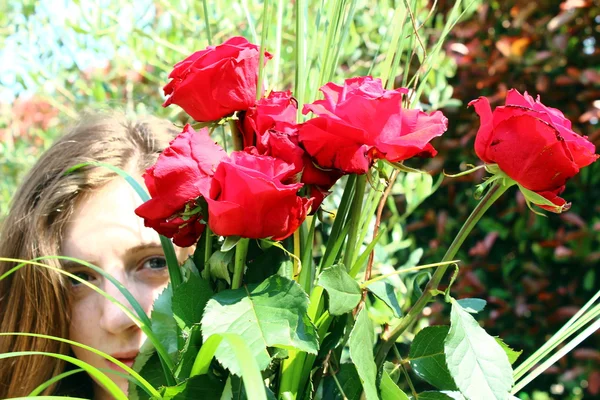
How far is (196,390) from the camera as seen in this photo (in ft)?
1.52

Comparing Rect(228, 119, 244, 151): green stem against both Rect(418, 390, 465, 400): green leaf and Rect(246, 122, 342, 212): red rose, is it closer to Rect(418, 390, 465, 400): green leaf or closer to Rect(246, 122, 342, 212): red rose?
Rect(246, 122, 342, 212): red rose

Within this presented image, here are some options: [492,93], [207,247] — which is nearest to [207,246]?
[207,247]

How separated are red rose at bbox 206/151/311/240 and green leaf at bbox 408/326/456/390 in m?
0.15

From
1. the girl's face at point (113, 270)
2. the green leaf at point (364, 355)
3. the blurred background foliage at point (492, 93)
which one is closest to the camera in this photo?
the green leaf at point (364, 355)

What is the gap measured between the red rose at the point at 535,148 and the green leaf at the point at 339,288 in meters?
0.14

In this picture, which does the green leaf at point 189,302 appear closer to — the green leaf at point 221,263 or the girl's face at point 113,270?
the green leaf at point 221,263

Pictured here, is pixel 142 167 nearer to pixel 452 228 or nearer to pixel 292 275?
pixel 292 275

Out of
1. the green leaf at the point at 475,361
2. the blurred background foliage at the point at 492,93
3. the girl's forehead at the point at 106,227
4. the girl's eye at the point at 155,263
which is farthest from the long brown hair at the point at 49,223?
the green leaf at the point at 475,361

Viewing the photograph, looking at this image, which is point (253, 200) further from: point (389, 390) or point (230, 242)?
point (389, 390)

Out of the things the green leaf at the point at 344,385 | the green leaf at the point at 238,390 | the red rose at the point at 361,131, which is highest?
the red rose at the point at 361,131

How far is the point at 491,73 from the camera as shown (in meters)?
1.82

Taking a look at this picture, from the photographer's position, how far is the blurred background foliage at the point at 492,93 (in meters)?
1.65

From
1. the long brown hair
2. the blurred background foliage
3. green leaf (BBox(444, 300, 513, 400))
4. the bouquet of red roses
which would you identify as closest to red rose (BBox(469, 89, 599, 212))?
the bouquet of red roses

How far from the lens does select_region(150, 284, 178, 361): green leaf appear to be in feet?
1.69
